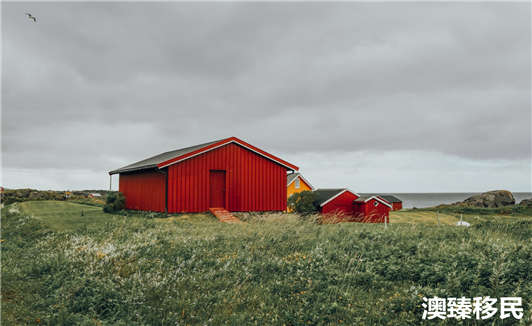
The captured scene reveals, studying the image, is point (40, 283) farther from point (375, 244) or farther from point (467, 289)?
point (467, 289)

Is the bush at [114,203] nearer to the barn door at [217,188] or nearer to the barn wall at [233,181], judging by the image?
the barn wall at [233,181]

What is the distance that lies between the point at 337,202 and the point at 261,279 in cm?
2794

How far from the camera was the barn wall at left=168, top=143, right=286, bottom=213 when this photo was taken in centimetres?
2058

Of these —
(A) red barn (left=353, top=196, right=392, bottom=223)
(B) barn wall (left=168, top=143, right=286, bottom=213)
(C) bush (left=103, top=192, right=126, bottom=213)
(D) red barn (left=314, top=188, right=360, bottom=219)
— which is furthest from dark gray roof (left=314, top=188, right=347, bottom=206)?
(C) bush (left=103, top=192, right=126, bottom=213)

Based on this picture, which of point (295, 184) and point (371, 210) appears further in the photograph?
point (295, 184)

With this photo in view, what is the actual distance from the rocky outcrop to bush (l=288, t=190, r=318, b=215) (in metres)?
28.2

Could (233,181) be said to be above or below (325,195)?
above

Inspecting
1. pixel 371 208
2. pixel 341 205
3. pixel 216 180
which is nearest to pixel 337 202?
pixel 341 205

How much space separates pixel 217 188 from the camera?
22.0 m

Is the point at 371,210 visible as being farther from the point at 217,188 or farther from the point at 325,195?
the point at 217,188

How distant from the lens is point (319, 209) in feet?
109

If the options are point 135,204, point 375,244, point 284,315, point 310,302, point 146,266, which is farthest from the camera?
point 135,204

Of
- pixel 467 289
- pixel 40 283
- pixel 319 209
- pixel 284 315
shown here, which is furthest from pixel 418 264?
pixel 319 209

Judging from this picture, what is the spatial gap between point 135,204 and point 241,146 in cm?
1000
